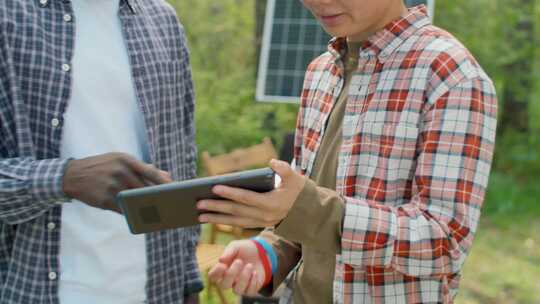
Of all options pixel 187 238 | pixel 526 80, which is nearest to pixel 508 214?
pixel 526 80

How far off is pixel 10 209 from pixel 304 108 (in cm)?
80

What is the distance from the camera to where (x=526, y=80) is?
9312 millimetres

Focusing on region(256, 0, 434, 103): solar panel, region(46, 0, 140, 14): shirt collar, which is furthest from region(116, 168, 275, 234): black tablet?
region(256, 0, 434, 103): solar panel

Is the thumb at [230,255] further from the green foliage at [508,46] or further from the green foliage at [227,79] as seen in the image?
the green foliage at [508,46]

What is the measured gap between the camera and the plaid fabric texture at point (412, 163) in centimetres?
156

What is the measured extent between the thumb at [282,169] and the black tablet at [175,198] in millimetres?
14

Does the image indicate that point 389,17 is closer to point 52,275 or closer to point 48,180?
point 48,180

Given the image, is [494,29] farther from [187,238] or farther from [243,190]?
[243,190]

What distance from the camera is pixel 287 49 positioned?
14.0 ft

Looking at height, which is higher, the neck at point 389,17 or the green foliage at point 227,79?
the neck at point 389,17

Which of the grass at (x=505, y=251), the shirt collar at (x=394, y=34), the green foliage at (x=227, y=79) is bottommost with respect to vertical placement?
the grass at (x=505, y=251)

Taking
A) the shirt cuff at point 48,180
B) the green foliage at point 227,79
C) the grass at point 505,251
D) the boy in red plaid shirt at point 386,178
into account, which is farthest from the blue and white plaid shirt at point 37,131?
the green foliage at point 227,79

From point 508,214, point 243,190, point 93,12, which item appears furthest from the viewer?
point 508,214

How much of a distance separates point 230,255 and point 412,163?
0.52m
